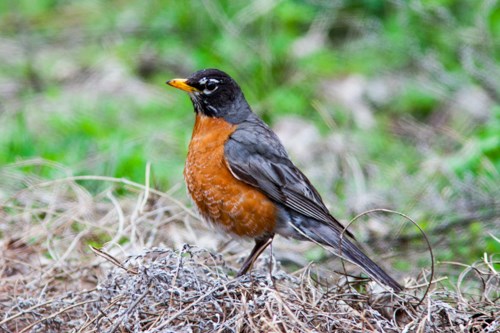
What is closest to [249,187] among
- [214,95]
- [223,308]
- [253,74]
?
[214,95]

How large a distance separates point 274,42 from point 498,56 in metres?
2.13

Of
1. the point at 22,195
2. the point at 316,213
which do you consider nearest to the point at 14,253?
the point at 22,195

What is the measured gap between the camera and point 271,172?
4910 mm

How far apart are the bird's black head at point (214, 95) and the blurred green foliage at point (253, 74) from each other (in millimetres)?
1399

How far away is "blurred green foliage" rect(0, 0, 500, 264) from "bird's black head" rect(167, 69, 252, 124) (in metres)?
1.40

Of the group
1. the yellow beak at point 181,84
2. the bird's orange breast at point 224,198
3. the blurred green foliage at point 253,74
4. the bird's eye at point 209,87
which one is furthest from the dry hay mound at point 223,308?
the blurred green foliage at point 253,74

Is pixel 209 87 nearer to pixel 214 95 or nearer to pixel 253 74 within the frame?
pixel 214 95

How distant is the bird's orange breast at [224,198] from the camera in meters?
4.70

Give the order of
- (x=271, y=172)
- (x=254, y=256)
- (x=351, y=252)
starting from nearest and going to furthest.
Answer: (x=351, y=252) < (x=254, y=256) < (x=271, y=172)

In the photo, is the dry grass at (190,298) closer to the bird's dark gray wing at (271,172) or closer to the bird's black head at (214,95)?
the bird's dark gray wing at (271,172)

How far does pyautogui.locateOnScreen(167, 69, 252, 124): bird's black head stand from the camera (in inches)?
201

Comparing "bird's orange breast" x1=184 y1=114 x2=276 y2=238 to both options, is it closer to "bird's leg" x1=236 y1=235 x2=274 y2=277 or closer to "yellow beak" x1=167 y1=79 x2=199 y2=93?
"bird's leg" x1=236 y1=235 x2=274 y2=277

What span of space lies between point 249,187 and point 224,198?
174 mm

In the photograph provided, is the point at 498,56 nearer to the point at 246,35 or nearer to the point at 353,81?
the point at 353,81
